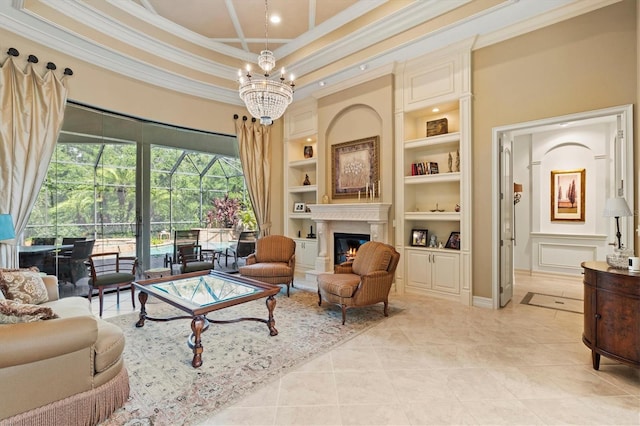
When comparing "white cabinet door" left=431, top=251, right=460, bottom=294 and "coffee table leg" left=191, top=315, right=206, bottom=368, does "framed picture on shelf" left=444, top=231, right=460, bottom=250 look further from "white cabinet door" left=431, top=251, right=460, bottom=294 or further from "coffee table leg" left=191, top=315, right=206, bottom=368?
"coffee table leg" left=191, top=315, right=206, bottom=368

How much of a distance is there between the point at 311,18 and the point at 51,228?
499cm

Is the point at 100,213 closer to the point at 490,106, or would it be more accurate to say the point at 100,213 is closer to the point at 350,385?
the point at 350,385

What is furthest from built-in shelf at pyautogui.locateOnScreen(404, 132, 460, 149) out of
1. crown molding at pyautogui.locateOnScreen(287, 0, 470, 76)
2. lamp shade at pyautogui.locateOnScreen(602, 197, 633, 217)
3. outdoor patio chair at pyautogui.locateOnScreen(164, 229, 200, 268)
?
outdoor patio chair at pyautogui.locateOnScreen(164, 229, 200, 268)

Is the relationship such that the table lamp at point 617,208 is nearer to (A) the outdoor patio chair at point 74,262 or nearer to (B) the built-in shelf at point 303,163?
(B) the built-in shelf at point 303,163

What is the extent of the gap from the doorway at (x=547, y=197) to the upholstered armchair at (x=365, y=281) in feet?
4.89

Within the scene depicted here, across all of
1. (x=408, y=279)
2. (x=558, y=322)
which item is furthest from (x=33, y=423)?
(x=558, y=322)

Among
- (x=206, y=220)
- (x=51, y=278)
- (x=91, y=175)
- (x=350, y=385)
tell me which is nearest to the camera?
(x=350, y=385)

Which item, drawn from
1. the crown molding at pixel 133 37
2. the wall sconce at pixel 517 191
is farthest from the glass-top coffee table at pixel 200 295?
the wall sconce at pixel 517 191

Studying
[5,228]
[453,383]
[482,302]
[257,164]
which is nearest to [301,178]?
[257,164]

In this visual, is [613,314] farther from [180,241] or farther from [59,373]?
[180,241]

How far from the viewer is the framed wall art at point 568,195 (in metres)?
5.74

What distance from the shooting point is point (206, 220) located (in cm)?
609

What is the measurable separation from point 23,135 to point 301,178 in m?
4.46

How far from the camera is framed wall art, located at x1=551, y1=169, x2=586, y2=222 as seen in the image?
5742mm
